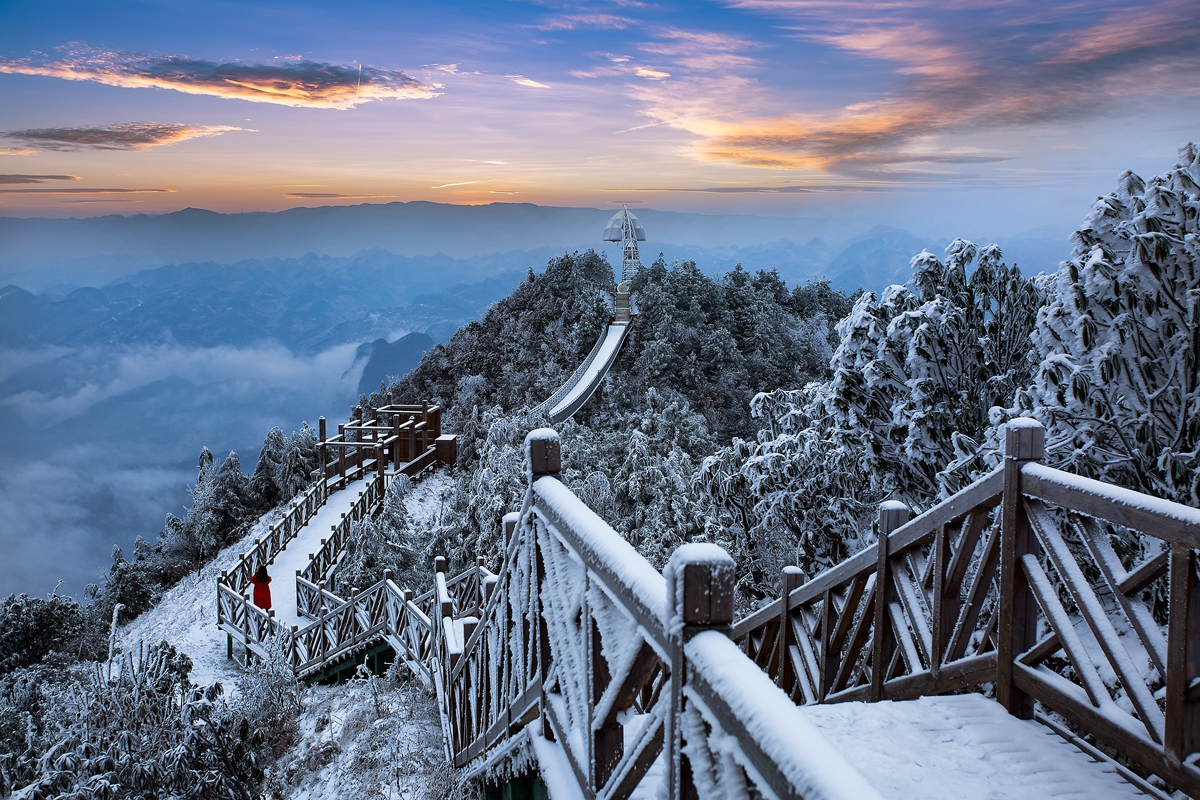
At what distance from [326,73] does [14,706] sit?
26206mm

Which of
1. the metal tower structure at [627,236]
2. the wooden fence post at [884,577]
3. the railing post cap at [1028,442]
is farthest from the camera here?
the metal tower structure at [627,236]

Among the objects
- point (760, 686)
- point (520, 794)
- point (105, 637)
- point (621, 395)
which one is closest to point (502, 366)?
point (621, 395)

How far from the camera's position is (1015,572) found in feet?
9.43

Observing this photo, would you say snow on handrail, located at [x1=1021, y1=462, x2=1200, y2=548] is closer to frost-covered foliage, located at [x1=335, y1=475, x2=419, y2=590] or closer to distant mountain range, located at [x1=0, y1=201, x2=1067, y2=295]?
frost-covered foliage, located at [x1=335, y1=475, x2=419, y2=590]

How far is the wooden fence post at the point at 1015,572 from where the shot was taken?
9.32 feet

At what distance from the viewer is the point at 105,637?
1569 centimetres

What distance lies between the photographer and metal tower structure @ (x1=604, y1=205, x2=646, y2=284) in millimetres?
38000

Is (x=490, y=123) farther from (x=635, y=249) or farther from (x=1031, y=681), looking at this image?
(x=1031, y=681)

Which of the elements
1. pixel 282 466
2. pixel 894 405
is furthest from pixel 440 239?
pixel 894 405

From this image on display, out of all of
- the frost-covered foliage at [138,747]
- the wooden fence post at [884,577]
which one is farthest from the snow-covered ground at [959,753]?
the frost-covered foliage at [138,747]

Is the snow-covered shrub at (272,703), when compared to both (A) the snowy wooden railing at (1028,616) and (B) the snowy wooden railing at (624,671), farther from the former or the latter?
(A) the snowy wooden railing at (1028,616)

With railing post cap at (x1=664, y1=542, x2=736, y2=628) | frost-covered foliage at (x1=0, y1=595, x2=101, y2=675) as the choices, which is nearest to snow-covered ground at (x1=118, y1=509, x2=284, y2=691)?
frost-covered foliage at (x1=0, y1=595, x2=101, y2=675)

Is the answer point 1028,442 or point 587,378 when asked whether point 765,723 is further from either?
point 587,378

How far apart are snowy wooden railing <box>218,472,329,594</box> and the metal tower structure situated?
75.4 feet
